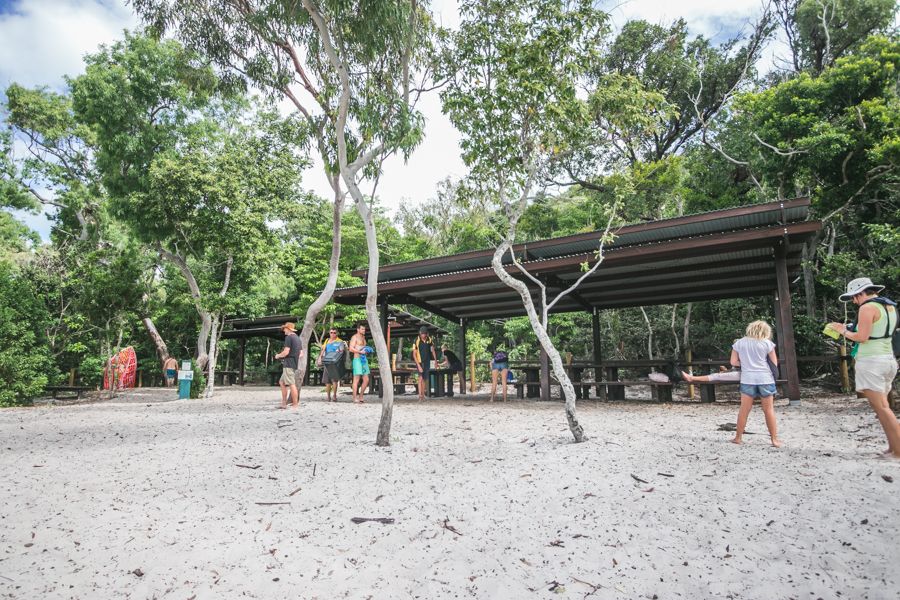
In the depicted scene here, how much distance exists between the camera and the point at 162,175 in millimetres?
12789

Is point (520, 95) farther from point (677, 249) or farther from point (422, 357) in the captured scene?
point (422, 357)

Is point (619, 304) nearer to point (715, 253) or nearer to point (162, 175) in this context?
point (715, 253)

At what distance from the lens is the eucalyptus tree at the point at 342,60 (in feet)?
20.1

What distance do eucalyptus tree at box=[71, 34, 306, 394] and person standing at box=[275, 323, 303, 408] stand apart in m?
3.55

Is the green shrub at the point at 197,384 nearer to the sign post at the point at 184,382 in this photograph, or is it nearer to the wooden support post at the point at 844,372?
the sign post at the point at 184,382

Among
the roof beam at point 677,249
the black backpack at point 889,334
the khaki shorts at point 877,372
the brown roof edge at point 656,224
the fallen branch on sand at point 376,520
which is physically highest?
the brown roof edge at point 656,224

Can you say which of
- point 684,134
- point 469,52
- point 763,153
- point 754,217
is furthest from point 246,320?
point 684,134

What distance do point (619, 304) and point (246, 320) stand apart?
48.9ft

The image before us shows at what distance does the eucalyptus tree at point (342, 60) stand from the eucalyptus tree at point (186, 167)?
897 millimetres

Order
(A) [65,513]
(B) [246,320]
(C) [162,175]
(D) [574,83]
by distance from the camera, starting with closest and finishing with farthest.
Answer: (A) [65,513] → (D) [574,83] → (C) [162,175] → (B) [246,320]

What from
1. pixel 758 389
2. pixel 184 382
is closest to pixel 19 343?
pixel 184 382

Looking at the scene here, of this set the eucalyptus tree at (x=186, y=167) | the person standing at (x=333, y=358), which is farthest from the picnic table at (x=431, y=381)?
the eucalyptus tree at (x=186, y=167)

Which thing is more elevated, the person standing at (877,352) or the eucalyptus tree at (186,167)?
the eucalyptus tree at (186,167)

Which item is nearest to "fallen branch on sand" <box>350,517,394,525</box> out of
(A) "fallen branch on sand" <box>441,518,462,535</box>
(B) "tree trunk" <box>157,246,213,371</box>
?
(A) "fallen branch on sand" <box>441,518,462,535</box>
